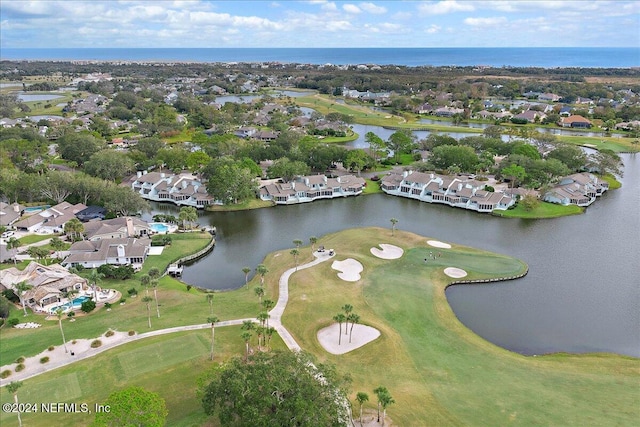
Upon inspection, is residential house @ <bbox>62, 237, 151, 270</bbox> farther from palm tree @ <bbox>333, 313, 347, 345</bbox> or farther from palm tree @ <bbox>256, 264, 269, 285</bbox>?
palm tree @ <bbox>333, 313, 347, 345</bbox>

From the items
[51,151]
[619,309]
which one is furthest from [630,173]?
[51,151]

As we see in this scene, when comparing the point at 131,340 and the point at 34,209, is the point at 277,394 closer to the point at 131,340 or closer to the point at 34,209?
the point at 131,340

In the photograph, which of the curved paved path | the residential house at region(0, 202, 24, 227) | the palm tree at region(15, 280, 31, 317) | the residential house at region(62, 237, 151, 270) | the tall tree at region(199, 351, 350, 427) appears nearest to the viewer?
the tall tree at region(199, 351, 350, 427)

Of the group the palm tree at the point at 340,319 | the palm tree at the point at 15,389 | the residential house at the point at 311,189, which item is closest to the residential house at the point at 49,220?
the residential house at the point at 311,189

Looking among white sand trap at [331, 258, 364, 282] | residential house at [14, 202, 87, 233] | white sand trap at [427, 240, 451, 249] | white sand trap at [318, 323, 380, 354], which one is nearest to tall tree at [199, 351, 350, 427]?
white sand trap at [318, 323, 380, 354]

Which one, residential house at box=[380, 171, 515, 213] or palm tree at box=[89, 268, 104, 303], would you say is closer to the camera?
palm tree at box=[89, 268, 104, 303]

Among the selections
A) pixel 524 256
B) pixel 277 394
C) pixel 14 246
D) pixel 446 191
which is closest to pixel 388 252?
pixel 524 256

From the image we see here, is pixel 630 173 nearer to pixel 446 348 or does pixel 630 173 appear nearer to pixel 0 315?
pixel 446 348
